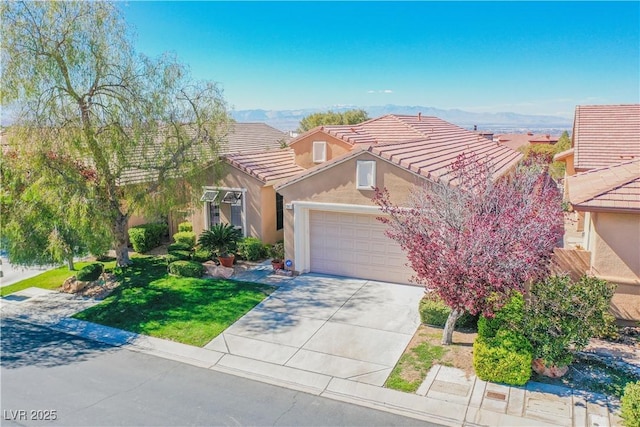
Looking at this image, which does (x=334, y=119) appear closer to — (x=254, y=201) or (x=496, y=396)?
(x=254, y=201)

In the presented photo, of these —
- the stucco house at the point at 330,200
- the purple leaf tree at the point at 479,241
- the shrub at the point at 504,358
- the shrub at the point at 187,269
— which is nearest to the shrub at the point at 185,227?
the stucco house at the point at 330,200

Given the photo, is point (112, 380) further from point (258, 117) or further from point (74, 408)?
Result: point (258, 117)

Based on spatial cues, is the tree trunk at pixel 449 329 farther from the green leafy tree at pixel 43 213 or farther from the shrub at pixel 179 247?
the shrub at pixel 179 247

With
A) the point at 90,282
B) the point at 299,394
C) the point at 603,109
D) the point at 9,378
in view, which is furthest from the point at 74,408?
the point at 603,109

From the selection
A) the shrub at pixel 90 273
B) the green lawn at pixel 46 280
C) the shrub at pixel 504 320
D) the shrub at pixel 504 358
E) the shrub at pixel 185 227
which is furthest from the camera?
the shrub at pixel 185 227

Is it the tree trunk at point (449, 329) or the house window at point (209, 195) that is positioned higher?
the house window at point (209, 195)

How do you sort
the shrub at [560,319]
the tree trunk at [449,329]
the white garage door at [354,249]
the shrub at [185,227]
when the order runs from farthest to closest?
the shrub at [185,227]
the white garage door at [354,249]
the tree trunk at [449,329]
the shrub at [560,319]

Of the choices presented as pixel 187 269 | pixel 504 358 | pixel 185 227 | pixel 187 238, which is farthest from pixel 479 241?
pixel 185 227

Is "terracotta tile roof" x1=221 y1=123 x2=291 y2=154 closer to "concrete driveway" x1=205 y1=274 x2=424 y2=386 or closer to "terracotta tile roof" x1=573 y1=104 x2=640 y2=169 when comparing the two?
"concrete driveway" x1=205 y1=274 x2=424 y2=386
